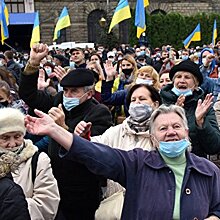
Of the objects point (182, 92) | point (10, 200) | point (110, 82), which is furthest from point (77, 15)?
point (10, 200)

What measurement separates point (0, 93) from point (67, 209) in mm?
1436

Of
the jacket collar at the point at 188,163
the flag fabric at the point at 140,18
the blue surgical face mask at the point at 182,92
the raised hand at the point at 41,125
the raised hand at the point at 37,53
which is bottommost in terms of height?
the jacket collar at the point at 188,163

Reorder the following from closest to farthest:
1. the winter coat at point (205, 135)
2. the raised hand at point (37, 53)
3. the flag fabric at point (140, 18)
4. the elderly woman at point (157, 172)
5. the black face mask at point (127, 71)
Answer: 1. the elderly woman at point (157, 172)
2. the winter coat at point (205, 135)
3. the raised hand at point (37, 53)
4. the black face mask at point (127, 71)
5. the flag fabric at point (140, 18)

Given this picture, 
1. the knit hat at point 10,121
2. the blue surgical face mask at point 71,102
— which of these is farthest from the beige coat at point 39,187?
the blue surgical face mask at point 71,102

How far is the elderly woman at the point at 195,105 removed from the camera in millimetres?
3719

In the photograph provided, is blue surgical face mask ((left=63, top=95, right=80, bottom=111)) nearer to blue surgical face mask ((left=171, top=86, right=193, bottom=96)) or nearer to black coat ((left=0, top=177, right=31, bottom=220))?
blue surgical face mask ((left=171, top=86, right=193, bottom=96))

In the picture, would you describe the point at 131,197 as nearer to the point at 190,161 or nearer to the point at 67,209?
the point at 190,161

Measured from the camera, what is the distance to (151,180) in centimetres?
259

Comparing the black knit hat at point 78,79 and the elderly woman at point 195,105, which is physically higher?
the black knit hat at point 78,79

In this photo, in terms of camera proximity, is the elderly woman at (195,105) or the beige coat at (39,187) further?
the elderly woman at (195,105)

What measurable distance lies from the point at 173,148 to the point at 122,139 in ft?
2.80

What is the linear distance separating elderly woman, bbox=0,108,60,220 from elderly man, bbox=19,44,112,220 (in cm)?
25

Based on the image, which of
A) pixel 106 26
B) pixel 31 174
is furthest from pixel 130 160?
pixel 106 26

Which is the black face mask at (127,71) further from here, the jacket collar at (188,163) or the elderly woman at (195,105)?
the jacket collar at (188,163)
